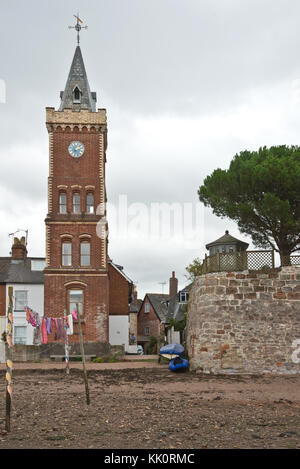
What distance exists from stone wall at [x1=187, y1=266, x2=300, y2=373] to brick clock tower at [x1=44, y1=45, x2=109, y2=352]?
43.3ft

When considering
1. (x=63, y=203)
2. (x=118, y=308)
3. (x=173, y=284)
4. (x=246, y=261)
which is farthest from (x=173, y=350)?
(x=173, y=284)

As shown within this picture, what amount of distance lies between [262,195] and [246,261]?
455 cm

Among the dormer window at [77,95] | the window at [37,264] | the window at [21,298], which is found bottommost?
the window at [21,298]

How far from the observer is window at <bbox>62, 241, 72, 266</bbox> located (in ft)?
117

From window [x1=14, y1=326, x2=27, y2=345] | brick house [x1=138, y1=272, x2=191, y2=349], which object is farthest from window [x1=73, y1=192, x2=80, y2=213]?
brick house [x1=138, y1=272, x2=191, y2=349]

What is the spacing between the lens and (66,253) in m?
35.8

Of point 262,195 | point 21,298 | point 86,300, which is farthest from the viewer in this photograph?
point 21,298

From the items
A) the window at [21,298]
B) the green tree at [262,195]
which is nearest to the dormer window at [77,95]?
the green tree at [262,195]

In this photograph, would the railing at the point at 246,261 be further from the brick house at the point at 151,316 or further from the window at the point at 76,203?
the brick house at the point at 151,316

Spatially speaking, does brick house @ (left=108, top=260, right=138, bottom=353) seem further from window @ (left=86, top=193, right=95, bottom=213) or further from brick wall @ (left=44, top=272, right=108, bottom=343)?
window @ (left=86, top=193, right=95, bottom=213)

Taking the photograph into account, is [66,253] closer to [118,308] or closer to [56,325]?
[118,308]

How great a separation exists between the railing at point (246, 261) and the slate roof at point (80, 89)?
1972 cm

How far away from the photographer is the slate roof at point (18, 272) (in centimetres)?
4100

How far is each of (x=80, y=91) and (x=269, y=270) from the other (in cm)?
2333
